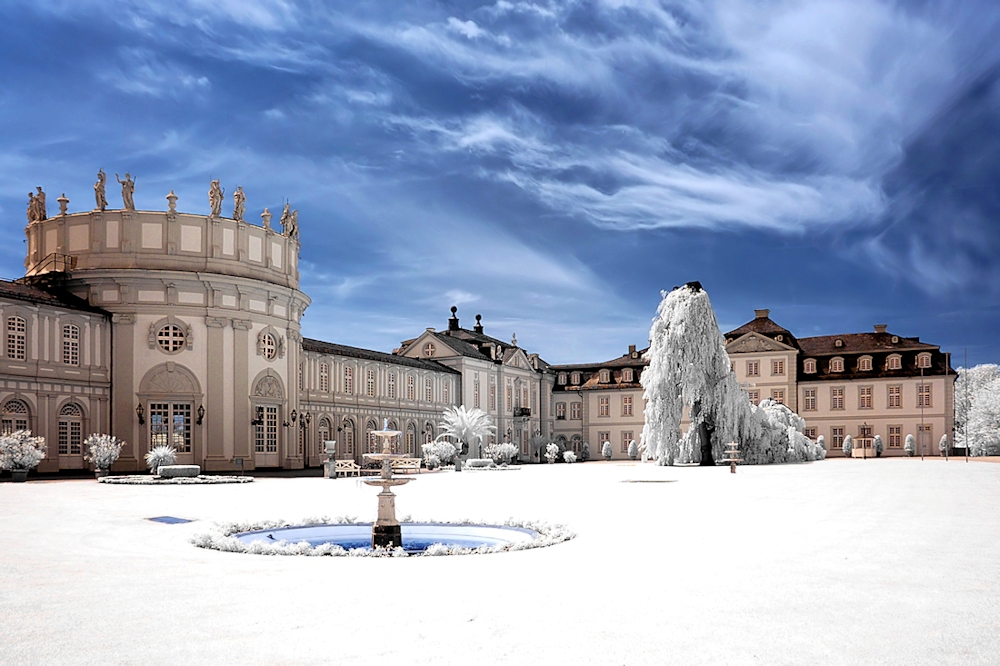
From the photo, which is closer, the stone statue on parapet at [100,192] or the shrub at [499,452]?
the stone statue on parapet at [100,192]

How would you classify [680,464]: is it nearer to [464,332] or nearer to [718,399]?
[718,399]

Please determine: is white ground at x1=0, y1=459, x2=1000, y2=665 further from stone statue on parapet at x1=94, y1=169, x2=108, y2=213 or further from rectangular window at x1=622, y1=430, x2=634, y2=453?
rectangular window at x1=622, y1=430, x2=634, y2=453

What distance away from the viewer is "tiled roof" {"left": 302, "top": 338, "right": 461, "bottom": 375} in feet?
166

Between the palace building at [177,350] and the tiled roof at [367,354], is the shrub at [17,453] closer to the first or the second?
the palace building at [177,350]

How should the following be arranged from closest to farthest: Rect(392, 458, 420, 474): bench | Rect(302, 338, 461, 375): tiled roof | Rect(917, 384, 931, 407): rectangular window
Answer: Rect(392, 458, 420, 474): bench < Rect(302, 338, 461, 375): tiled roof < Rect(917, 384, 931, 407): rectangular window

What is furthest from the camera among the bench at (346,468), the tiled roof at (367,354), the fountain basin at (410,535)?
the tiled roof at (367,354)

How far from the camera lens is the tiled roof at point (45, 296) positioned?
114 feet

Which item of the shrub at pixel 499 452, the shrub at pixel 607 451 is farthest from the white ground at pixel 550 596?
the shrub at pixel 607 451

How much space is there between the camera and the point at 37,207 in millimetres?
41188

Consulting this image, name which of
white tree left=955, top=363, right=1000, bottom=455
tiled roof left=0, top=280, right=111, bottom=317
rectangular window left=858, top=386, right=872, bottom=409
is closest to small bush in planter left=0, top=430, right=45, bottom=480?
tiled roof left=0, top=280, right=111, bottom=317

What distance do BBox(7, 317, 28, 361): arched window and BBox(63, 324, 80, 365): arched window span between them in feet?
5.53

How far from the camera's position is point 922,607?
808 cm

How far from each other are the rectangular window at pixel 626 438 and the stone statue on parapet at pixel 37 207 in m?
48.3

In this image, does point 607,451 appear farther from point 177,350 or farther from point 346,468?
point 177,350
